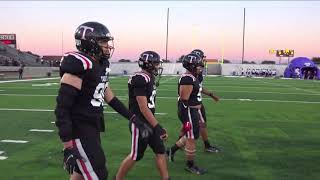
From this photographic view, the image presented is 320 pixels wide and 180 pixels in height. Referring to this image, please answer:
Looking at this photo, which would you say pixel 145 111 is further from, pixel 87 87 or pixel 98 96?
pixel 87 87

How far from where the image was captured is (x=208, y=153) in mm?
7973

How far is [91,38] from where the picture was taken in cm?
387

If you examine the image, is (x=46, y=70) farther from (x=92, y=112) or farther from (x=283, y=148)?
(x=92, y=112)

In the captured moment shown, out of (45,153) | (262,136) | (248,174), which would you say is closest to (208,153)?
(248,174)

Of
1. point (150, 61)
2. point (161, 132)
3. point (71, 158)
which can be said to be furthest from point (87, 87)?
point (150, 61)

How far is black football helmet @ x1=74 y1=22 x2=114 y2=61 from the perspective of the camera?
3.88 metres

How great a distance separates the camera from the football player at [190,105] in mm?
6629

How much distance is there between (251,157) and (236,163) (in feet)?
1.80

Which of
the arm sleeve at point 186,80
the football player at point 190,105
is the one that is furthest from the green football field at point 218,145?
the arm sleeve at point 186,80

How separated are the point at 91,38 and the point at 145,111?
165cm

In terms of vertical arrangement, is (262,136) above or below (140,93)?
below

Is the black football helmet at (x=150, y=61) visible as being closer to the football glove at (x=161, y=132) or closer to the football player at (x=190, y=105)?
the football glove at (x=161, y=132)

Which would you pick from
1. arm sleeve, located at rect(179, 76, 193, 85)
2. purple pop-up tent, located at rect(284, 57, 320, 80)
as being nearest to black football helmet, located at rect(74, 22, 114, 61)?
arm sleeve, located at rect(179, 76, 193, 85)

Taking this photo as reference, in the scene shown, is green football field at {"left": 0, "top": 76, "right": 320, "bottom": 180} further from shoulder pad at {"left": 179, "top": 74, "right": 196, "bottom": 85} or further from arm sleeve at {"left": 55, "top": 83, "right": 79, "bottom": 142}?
arm sleeve at {"left": 55, "top": 83, "right": 79, "bottom": 142}
